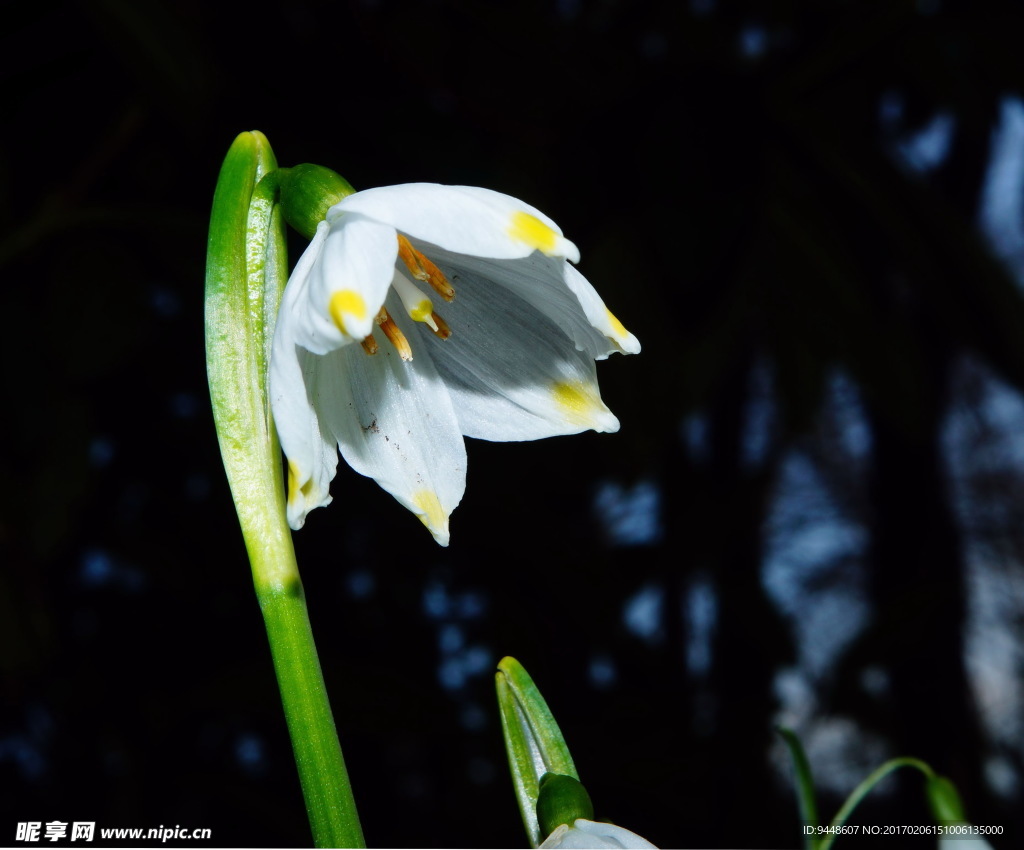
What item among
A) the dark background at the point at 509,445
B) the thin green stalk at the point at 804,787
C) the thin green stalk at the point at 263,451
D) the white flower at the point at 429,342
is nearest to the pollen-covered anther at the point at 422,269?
the white flower at the point at 429,342

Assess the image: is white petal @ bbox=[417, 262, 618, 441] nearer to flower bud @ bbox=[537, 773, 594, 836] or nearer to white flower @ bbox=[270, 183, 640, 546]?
white flower @ bbox=[270, 183, 640, 546]

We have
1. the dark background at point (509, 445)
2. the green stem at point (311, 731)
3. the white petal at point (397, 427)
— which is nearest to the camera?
the green stem at point (311, 731)

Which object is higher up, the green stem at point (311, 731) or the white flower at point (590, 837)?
the green stem at point (311, 731)

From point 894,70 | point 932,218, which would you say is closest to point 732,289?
point 932,218

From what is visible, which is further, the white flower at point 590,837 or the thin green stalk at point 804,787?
the thin green stalk at point 804,787

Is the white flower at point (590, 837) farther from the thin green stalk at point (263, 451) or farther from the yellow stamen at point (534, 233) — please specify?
the yellow stamen at point (534, 233)

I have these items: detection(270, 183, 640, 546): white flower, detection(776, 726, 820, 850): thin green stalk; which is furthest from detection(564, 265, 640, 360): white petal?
detection(776, 726, 820, 850): thin green stalk
